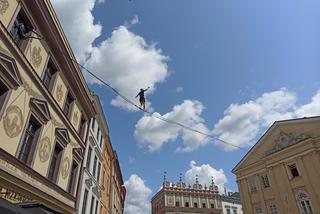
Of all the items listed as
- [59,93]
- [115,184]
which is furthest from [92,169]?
[115,184]

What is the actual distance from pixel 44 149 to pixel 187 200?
5839cm

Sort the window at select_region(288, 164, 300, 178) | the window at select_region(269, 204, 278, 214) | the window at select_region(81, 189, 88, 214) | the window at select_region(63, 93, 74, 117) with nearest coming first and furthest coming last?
the window at select_region(63, 93, 74, 117) < the window at select_region(81, 189, 88, 214) < the window at select_region(288, 164, 300, 178) < the window at select_region(269, 204, 278, 214)

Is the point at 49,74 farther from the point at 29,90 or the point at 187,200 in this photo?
the point at 187,200

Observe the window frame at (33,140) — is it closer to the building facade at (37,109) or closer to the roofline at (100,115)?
the building facade at (37,109)

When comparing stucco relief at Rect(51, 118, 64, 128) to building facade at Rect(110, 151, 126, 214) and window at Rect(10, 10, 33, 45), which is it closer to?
window at Rect(10, 10, 33, 45)

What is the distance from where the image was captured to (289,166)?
29.0m

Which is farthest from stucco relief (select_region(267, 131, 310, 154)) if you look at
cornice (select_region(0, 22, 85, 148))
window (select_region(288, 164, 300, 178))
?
cornice (select_region(0, 22, 85, 148))

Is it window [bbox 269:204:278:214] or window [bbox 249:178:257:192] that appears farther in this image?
window [bbox 249:178:257:192]

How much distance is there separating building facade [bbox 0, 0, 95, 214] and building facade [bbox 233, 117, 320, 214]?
23.6m

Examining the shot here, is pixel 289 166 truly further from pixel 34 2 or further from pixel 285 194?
pixel 34 2

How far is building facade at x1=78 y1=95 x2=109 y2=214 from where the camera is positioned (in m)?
16.5

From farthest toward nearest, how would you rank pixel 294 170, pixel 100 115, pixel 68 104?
pixel 294 170 < pixel 100 115 < pixel 68 104

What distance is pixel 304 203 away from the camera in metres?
26.3

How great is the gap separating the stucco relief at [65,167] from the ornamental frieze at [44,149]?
5.99ft
